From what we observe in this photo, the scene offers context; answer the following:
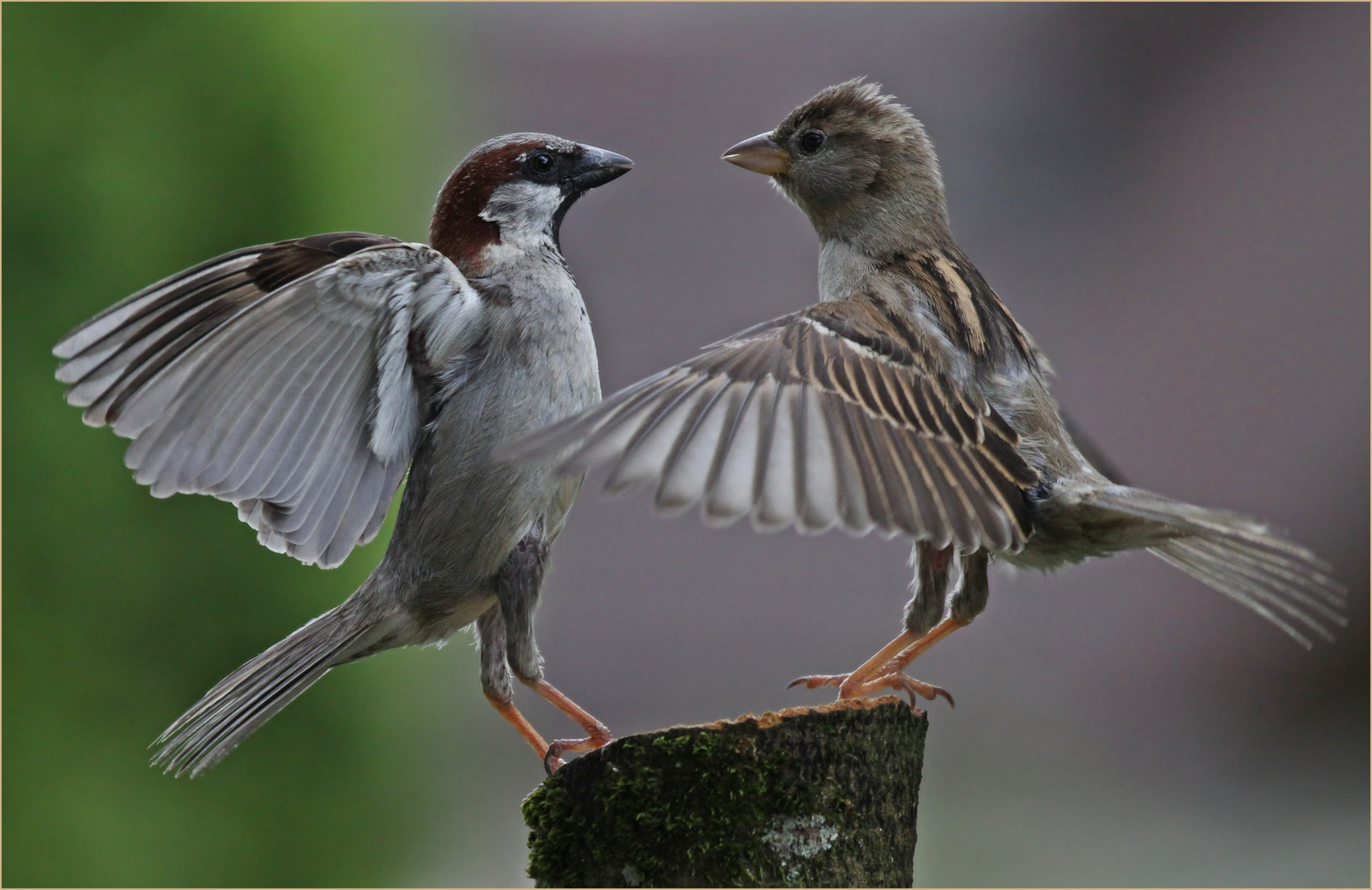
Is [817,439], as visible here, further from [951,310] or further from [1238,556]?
[1238,556]

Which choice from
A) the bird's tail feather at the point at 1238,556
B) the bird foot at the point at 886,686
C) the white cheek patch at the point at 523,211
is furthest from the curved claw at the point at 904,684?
the white cheek patch at the point at 523,211

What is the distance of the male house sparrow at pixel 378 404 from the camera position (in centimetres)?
280

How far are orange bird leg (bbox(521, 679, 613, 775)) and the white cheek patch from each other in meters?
1.25

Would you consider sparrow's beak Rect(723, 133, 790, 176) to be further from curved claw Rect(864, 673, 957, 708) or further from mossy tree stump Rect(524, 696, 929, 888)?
mossy tree stump Rect(524, 696, 929, 888)

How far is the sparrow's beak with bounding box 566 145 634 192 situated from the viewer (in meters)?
3.49

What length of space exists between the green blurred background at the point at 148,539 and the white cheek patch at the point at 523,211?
2.21 m

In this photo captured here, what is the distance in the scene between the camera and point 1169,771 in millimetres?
9531

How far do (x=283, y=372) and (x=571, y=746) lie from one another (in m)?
1.17

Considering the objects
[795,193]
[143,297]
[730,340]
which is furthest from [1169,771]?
[143,297]

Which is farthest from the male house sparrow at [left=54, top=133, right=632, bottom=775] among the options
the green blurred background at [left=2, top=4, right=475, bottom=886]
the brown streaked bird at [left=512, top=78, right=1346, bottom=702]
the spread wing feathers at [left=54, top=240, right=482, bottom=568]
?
the green blurred background at [left=2, top=4, right=475, bottom=886]

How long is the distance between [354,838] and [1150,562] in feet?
20.2

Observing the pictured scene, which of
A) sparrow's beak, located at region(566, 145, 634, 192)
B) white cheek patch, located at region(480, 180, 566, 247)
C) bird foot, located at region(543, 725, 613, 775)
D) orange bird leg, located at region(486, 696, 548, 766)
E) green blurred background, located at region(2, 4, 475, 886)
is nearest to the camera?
bird foot, located at region(543, 725, 613, 775)

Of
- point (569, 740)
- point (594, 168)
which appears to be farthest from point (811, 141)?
point (569, 740)

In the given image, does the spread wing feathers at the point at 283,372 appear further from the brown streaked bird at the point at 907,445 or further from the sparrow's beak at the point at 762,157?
the sparrow's beak at the point at 762,157
